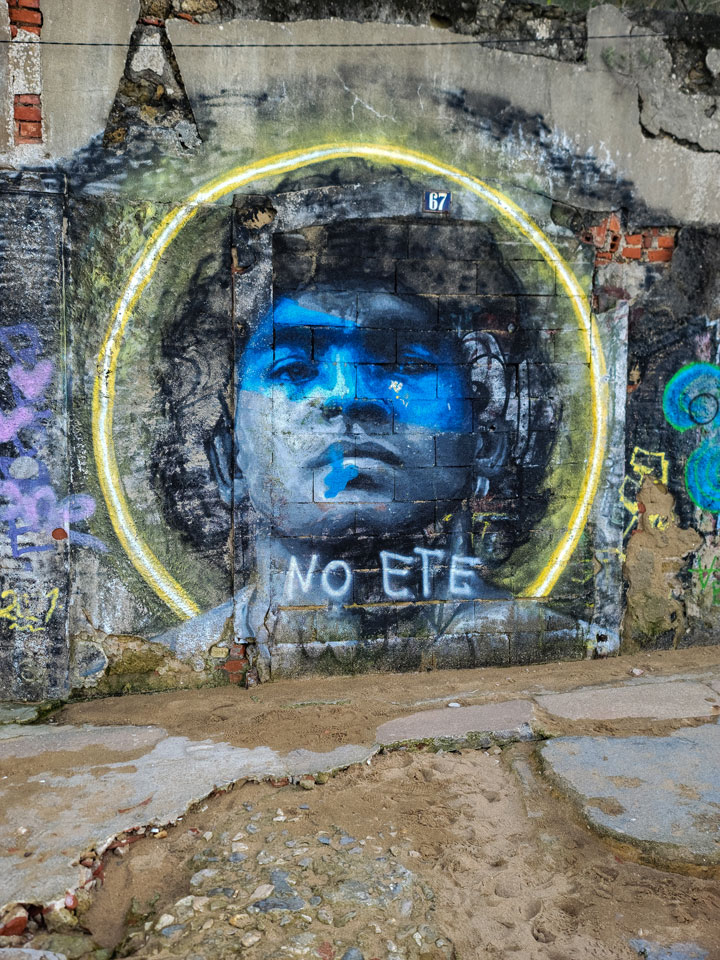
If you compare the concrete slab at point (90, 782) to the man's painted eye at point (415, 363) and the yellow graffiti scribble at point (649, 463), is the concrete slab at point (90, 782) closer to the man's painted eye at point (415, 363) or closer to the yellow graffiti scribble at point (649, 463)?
the man's painted eye at point (415, 363)

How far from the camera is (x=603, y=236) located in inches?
180

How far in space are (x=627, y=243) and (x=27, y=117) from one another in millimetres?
3403

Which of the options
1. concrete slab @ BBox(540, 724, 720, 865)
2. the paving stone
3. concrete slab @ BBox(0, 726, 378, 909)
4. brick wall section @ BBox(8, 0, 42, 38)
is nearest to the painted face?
concrete slab @ BBox(0, 726, 378, 909)

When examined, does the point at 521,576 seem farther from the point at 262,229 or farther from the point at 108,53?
the point at 108,53

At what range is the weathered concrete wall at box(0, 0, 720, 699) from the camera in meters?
3.99

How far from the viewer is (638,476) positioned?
15.6 ft

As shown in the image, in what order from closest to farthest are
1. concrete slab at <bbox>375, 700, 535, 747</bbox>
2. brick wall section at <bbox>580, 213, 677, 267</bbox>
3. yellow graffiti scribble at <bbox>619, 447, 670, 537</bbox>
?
1. concrete slab at <bbox>375, 700, 535, 747</bbox>
2. brick wall section at <bbox>580, 213, 677, 267</bbox>
3. yellow graffiti scribble at <bbox>619, 447, 670, 537</bbox>

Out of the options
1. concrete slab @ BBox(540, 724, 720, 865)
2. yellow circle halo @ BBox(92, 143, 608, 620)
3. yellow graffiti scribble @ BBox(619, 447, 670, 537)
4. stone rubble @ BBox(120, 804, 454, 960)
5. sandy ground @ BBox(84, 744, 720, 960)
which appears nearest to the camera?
stone rubble @ BBox(120, 804, 454, 960)

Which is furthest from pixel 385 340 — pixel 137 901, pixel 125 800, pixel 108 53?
pixel 137 901

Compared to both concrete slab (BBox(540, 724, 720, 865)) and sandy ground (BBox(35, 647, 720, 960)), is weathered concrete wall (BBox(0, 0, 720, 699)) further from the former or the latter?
concrete slab (BBox(540, 724, 720, 865))

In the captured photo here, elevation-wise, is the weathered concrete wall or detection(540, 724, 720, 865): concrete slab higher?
the weathered concrete wall

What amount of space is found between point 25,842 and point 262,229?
123 inches

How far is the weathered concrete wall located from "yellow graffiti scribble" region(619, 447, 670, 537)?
15mm

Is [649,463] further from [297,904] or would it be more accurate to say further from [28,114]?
[28,114]
